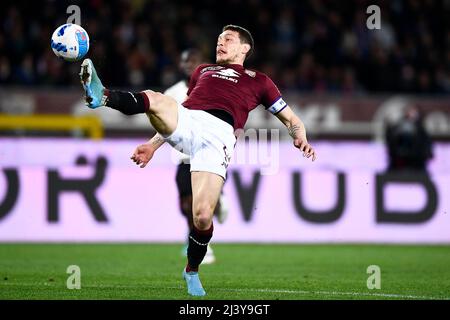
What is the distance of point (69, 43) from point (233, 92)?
144 cm

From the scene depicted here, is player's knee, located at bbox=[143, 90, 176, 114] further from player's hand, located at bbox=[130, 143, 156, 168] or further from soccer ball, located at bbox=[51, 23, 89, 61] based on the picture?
soccer ball, located at bbox=[51, 23, 89, 61]

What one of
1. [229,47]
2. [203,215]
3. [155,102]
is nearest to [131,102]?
[155,102]

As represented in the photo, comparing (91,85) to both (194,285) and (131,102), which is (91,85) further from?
(194,285)

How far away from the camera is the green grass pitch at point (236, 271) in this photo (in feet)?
26.8

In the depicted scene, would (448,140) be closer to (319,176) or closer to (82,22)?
(319,176)

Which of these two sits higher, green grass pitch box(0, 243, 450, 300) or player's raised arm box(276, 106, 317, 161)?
player's raised arm box(276, 106, 317, 161)

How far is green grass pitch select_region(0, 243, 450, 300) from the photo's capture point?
8.16m

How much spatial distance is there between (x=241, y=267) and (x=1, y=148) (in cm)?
572

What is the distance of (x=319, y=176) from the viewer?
1530 centimetres

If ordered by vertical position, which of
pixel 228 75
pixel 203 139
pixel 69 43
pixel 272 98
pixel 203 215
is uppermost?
pixel 69 43

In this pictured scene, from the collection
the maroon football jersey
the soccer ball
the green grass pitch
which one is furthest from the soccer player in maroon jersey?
the green grass pitch

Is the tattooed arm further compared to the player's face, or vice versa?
the player's face

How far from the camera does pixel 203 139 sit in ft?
25.9

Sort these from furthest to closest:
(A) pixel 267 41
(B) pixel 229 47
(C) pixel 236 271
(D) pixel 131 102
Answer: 1. (A) pixel 267 41
2. (C) pixel 236 271
3. (B) pixel 229 47
4. (D) pixel 131 102
